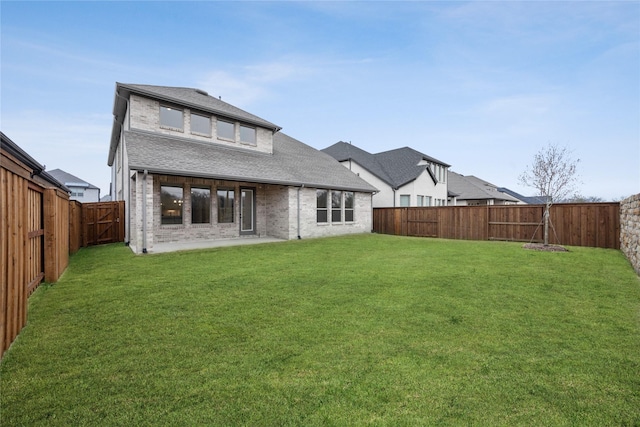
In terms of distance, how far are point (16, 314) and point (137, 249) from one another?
706 cm

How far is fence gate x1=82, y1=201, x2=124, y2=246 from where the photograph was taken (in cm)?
1201

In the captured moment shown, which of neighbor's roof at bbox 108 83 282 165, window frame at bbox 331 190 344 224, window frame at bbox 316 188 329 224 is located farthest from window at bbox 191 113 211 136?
window frame at bbox 331 190 344 224

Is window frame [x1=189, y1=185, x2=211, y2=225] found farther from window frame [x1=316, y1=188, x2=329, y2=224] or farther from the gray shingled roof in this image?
window frame [x1=316, y1=188, x2=329, y2=224]

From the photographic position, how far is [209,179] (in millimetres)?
12211

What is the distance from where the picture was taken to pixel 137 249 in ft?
31.7

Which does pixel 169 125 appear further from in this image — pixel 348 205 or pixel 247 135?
pixel 348 205

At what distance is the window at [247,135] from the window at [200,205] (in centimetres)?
384

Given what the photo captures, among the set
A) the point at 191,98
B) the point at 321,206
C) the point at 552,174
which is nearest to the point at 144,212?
the point at 191,98

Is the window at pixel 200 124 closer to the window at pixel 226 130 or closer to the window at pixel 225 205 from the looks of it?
the window at pixel 226 130

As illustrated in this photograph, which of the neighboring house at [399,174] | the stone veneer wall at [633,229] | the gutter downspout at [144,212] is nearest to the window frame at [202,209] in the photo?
the gutter downspout at [144,212]

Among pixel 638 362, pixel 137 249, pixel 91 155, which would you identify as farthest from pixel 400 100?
pixel 91 155

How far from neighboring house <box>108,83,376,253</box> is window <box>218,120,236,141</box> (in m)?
0.05

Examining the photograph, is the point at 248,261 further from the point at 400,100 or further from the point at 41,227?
the point at 400,100

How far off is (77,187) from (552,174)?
5774 centimetres
